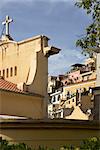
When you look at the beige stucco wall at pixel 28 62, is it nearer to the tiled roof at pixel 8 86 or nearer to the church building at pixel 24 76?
the church building at pixel 24 76

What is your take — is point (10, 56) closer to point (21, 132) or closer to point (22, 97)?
point (22, 97)

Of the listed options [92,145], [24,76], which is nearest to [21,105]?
[24,76]

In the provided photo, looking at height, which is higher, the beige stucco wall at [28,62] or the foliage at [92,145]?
the beige stucco wall at [28,62]

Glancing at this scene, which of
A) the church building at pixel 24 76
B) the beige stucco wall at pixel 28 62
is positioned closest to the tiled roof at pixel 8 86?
the church building at pixel 24 76

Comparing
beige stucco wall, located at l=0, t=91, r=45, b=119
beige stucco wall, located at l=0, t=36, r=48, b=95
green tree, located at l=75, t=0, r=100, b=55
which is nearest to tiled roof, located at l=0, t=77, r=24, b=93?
beige stucco wall, located at l=0, t=91, r=45, b=119

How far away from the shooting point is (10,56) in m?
21.8

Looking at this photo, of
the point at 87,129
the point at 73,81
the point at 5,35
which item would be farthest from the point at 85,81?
the point at 87,129

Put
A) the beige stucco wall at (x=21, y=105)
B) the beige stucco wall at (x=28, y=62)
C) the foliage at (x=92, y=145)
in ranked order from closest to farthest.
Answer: the foliage at (x=92, y=145) → the beige stucco wall at (x=21, y=105) → the beige stucco wall at (x=28, y=62)

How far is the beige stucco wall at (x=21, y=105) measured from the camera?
1884 cm

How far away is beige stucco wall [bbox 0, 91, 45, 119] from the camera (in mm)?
18844

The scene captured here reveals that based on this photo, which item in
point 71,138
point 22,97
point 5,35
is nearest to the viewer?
point 71,138

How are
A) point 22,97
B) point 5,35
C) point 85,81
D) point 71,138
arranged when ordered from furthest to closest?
point 85,81 → point 5,35 → point 22,97 → point 71,138

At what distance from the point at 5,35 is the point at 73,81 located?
59.0m

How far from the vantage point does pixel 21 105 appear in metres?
19.6
